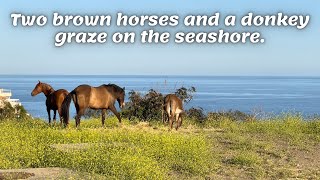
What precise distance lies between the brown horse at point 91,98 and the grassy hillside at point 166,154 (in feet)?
4.93

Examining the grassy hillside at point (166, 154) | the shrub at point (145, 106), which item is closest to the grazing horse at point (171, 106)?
the grassy hillside at point (166, 154)

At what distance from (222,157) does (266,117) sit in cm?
802

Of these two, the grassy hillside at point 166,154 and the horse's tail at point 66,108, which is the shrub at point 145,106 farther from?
the grassy hillside at point 166,154

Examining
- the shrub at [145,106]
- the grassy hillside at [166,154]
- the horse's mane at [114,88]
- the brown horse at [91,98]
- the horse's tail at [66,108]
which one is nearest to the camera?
the grassy hillside at [166,154]

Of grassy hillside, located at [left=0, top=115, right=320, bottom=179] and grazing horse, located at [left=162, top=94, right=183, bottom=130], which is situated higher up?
grazing horse, located at [left=162, top=94, right=183, bottom=130]

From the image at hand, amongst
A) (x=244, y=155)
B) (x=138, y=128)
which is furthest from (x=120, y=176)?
(x=138, y=128)

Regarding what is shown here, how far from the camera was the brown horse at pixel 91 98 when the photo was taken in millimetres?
15580

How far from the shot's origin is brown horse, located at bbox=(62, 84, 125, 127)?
15580mm

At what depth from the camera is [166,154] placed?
10.8 meters

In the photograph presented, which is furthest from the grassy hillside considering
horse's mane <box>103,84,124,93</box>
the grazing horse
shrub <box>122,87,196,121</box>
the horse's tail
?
shrub <box>122,87,196,121</box>

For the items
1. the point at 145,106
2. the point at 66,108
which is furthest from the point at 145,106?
the point at 66,108

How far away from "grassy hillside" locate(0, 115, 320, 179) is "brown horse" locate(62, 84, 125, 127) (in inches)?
59.1

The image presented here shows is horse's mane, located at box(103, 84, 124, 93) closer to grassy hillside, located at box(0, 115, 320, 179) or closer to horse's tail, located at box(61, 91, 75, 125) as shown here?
horse's tail, located at box(61, 91, 75, 125)

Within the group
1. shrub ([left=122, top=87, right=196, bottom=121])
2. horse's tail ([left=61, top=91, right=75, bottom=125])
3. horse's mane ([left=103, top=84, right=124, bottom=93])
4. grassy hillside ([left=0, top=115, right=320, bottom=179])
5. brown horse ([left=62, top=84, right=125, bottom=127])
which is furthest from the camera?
shrub ([left=122, top=87, right=196, bottom=121])
